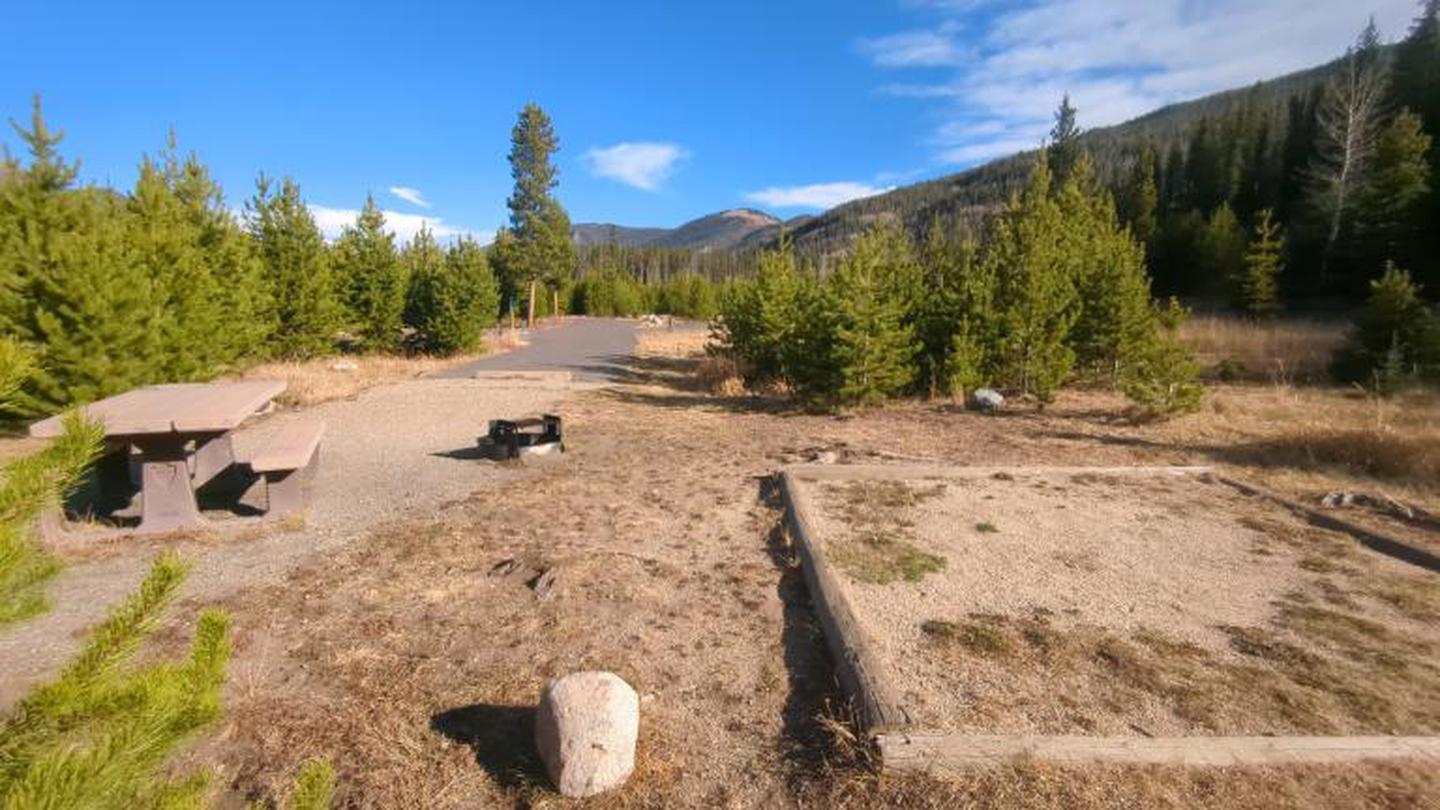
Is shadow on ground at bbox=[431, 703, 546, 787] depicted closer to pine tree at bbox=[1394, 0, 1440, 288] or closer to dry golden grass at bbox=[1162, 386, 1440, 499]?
dry golden grass at bbox=[1162, 386, 1440, 499]

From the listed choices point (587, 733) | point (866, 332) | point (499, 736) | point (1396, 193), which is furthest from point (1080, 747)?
point (1396, 193)

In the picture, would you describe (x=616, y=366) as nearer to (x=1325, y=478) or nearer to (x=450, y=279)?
(x=450, y=279)

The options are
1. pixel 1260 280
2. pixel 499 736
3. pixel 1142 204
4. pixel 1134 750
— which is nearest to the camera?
pixel 1134 750

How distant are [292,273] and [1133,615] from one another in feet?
55.5

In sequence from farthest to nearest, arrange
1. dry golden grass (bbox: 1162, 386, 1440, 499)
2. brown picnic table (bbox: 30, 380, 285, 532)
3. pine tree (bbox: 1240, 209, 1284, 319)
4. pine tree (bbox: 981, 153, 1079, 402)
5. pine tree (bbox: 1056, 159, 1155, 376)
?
pine tree (bbox: 1240, 209, 1284, 319) → pine tree (bbox: 1056, 159, 1155, 376) → pine tree (bbox: 981, 153, 1079, 402) → dry golden grass (bbox: 1162, 386, 1440, 499) → brown picnic table (bbox: 30, 380, 285, 532)

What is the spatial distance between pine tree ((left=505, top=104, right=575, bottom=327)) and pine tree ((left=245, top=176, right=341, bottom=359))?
17685mm

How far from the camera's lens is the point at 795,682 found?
3.53 m

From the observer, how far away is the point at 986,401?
1159 centimetres

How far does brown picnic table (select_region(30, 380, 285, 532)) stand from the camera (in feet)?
16.0

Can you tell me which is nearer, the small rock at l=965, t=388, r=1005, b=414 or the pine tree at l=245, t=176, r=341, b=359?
the small rock at l=965, t=388, r=1005, b=414

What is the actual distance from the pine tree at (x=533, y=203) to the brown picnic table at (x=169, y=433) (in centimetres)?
2855

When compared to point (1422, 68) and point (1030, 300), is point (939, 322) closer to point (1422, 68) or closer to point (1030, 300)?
point (1030, 300)

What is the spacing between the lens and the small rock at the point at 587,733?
2.69 m

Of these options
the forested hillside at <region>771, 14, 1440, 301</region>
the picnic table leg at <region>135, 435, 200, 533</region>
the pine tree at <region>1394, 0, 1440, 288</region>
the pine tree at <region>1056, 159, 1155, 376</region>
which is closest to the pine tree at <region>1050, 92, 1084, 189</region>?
the forested hillside at <region>771, 14, 1440, 301</region>
